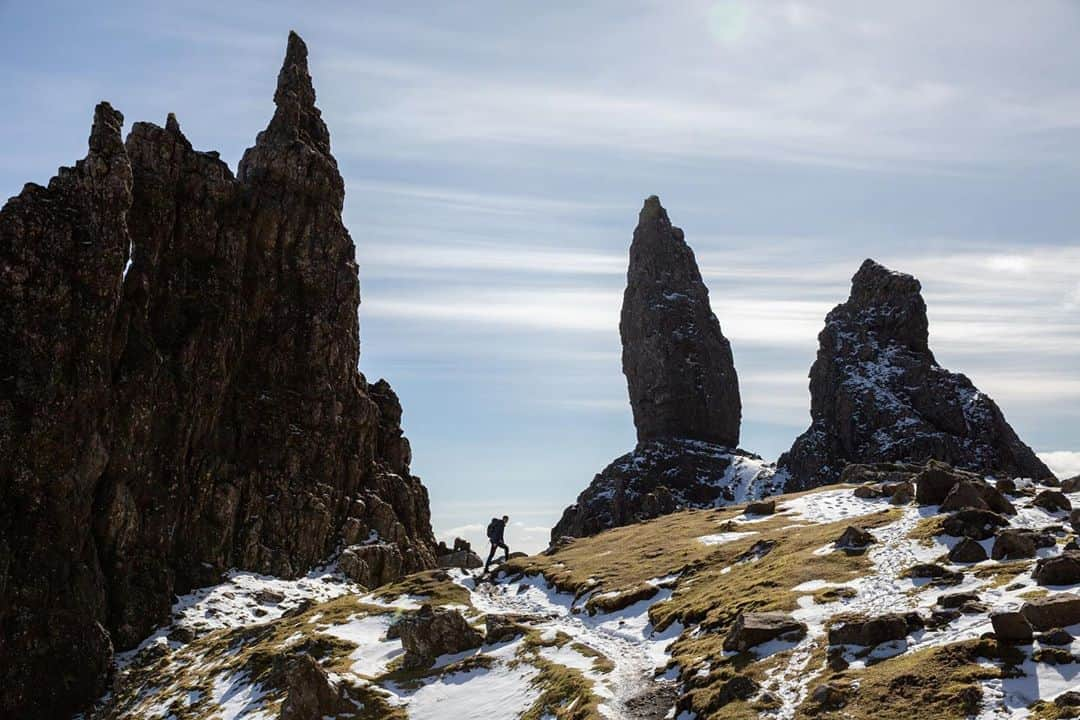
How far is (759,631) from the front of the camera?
36.8 m

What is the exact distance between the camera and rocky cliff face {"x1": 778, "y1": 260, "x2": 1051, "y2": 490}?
140 metres

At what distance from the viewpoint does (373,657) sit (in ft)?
169

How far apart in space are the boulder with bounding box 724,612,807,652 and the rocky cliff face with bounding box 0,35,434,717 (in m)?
50.8

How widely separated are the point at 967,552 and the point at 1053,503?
18934 mm

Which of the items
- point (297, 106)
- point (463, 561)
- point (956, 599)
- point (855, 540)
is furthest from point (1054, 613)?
point (297, 106)

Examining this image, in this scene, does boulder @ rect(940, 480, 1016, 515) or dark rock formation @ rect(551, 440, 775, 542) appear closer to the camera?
boulder @ rect(940, 480, 1016, 515)

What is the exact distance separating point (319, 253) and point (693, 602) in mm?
70159

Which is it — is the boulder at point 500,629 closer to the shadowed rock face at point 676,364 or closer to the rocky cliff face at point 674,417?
the rocky cliff face at point 674,417

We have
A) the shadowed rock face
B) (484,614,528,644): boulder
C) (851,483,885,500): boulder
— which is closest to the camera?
(484,614,528,644): boulder

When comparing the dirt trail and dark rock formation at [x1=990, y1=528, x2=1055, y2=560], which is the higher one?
dark rock formation at [x1=990, y1=528, x2=1055, y2=560]

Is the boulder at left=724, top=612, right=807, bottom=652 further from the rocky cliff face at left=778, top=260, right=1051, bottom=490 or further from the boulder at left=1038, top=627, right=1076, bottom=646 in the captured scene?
the rocky cliff face at left=778, top=260, right=1051, bottom=490

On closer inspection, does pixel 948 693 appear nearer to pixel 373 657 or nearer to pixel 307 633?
pixel 373 657

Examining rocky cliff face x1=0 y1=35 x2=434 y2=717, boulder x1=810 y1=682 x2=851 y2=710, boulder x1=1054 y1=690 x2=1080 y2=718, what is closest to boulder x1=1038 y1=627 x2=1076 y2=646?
boulder x1=1054 y1=690 x2=1080 y2=718

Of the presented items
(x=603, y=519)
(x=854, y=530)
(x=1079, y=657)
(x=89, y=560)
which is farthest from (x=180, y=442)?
(x=603, y=519)
